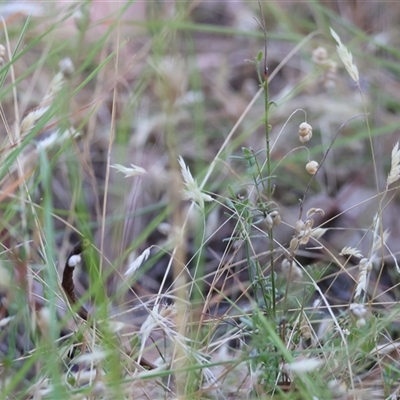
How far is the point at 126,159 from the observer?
1.45 m

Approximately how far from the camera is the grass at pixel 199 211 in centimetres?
72

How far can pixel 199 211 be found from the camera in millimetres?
1110

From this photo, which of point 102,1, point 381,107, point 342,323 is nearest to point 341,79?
point 381,107

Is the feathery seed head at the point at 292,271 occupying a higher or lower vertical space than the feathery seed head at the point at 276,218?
lower

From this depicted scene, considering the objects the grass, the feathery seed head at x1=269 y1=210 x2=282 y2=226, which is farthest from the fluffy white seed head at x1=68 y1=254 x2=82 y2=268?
the feathery seed head at x1=269 y1=210 x2=282 y2=226

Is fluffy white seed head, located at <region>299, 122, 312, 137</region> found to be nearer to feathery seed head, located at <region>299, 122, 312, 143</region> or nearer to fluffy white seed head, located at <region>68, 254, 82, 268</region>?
feathery seed head, located at <region>299, 122, 312, 143</region>

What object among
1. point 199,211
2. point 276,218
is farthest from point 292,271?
point 199,211

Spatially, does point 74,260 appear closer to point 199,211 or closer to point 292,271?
point 292,271

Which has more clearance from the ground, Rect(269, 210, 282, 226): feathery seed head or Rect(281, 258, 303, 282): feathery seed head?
Rect(269, 210, 282, 226): feathery seed head

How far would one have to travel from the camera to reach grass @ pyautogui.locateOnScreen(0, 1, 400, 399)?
2.37 ft

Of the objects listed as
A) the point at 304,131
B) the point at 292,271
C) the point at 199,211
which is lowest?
the point at 199,211

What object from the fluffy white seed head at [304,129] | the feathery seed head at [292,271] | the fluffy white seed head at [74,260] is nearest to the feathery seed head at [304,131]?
the fluffy white seed head at [304,129]

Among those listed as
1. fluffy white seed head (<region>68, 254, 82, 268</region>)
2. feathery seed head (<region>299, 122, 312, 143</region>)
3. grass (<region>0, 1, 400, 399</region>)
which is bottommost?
grass (<region>0, 1, 400, 399</region>)

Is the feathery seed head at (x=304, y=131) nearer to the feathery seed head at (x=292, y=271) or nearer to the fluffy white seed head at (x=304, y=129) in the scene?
the fluffy white seed head at (x=304, y=129)
